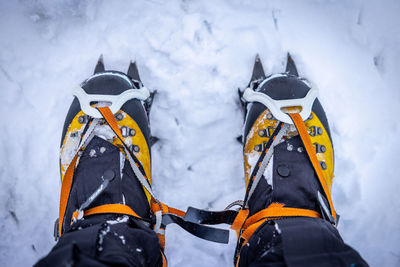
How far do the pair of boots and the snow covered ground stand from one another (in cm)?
13

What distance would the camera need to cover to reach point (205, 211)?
1.14 m

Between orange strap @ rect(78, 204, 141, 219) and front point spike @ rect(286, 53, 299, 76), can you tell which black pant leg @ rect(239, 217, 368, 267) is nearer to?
orange strap @ rect(78, 204, 141, 219)

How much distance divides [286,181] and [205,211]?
334mm

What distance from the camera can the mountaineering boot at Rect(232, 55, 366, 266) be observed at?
75 cm

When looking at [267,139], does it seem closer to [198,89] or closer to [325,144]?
[325,144]

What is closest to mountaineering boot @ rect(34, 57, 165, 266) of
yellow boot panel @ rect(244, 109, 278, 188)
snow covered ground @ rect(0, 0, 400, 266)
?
snow covered ground @ rect(0, 0, 400, 266)

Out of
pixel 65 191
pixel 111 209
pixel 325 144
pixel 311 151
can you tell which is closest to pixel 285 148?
pixel 311 151

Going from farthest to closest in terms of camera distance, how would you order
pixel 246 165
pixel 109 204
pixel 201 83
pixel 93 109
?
pixel 201 83, pixel 246 165, pixel 93 109, pixel 109 204

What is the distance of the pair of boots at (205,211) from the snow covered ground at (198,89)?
129mm

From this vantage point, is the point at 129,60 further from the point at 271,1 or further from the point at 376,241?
the point at 376,241

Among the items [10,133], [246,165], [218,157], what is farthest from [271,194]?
[10,133]

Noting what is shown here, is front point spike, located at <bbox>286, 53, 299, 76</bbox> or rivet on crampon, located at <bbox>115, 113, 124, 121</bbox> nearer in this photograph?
rivet on crampon, located at <bbox>115, 113, 124, 121</bbox>

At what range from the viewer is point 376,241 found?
151cm

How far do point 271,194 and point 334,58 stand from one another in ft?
2.89
